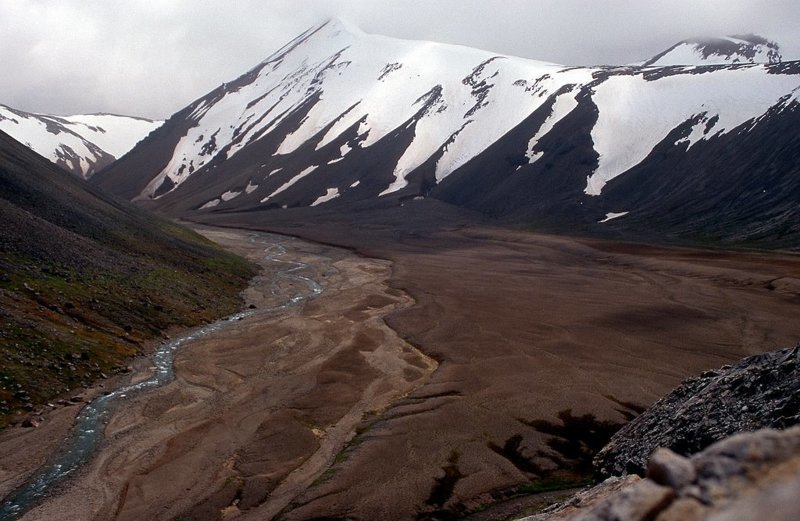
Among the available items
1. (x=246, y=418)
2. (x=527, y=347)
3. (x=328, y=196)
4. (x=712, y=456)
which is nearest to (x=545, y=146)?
(x=328, y=196)

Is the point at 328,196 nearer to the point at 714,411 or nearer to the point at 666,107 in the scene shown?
the point at 666,107

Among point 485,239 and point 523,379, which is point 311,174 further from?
point 523,379

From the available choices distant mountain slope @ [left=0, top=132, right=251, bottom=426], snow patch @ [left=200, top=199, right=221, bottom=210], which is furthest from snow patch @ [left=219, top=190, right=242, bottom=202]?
distant mountain slope @ [left=0, top=132, right=251, bottom=426]

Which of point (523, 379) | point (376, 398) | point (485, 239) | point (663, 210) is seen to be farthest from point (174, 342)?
point (663, 210)

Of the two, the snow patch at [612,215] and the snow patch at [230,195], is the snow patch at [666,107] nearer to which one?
the snow patch at [612,215]

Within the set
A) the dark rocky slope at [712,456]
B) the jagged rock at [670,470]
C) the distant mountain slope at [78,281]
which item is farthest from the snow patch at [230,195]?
the jagged rock at [670,470]

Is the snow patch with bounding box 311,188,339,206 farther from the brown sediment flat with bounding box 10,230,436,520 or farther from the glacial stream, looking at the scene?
the brown sediment flat with bounding box 10,230,436,520
